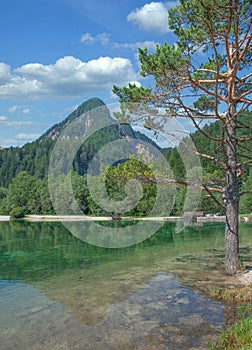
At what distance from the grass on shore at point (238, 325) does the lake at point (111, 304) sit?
0.34 meters

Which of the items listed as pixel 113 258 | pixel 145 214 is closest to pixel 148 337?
pixel 113 258

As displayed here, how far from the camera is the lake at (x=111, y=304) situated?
6.68 metres

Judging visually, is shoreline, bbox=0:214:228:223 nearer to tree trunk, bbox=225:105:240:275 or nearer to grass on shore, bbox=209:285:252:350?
tree trunk, bbox=225:105:240:275

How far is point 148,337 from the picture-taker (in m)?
6.71

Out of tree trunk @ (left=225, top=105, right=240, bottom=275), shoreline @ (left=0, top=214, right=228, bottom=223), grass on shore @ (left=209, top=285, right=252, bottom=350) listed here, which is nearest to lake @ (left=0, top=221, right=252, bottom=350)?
grass on shore @ (left=209, top=285, right=252, bottom=350)

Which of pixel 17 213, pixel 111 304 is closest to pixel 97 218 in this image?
pixel 17 213

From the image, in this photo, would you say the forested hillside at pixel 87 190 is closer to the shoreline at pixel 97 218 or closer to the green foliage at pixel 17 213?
the green foliage at pixel 17 213

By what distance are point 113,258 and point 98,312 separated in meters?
9.14

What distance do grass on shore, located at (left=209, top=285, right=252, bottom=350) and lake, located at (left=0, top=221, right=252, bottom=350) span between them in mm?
336

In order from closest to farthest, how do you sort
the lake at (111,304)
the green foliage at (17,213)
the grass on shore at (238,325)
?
the grass on shore at (238,325)
the lake at (111,304)
the green foliage at (17,213)

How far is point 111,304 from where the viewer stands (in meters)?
9.02

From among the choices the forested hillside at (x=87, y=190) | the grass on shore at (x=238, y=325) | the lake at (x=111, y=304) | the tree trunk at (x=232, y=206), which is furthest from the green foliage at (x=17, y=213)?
the grass on shore at (x=238, y=325)

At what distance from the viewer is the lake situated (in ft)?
21.9

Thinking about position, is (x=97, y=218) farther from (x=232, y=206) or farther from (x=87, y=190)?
(x=232, y=206)
